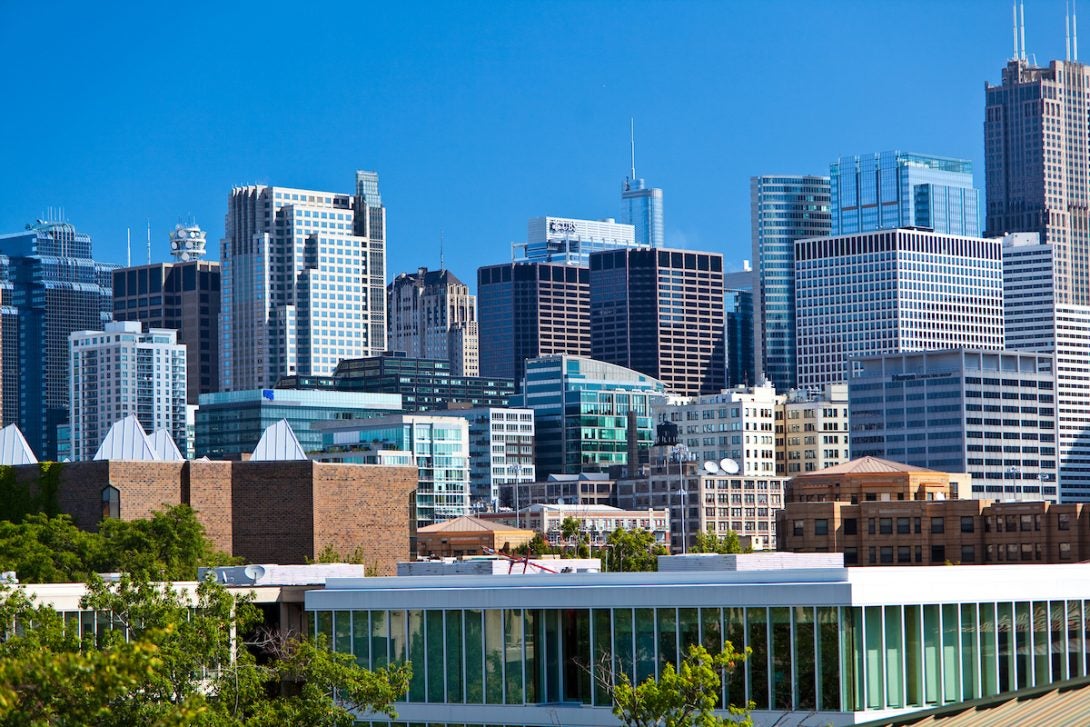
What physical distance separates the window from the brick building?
7cm

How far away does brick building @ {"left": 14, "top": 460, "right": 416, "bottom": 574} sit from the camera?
144 meters

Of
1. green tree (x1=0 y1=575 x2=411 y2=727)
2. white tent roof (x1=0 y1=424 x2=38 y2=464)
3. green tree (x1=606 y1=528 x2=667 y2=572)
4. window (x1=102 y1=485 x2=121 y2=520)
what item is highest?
white tent roof (x1=0 y1=424 x2=38 y2=464)

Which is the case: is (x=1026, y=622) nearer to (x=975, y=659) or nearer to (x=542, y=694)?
(x=975, y=659)

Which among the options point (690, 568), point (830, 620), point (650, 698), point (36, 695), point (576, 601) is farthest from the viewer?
point (690, 568)

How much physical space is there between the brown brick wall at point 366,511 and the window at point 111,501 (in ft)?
44.5

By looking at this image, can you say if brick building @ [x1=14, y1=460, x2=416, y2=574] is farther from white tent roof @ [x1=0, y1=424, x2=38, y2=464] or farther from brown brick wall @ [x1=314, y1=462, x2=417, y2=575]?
white tent roof @ [x1=0, y1=424, x2=38, y2=464]

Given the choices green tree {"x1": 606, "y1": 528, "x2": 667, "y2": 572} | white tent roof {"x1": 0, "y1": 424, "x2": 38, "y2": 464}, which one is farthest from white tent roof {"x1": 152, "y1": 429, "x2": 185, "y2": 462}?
green tree {"x1": 606, "y1": 528, "x2": 667, "y2": 572}

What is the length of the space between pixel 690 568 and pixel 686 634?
28.0ft

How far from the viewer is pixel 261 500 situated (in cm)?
14875

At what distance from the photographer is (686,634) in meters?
72.7

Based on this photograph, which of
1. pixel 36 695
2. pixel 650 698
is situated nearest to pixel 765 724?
pixel 650 698

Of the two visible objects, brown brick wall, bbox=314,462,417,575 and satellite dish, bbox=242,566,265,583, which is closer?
satellite dish, bbox=242,566,265,583

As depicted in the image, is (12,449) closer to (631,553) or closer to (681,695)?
(631,553)

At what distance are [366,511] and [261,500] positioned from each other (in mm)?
8409
